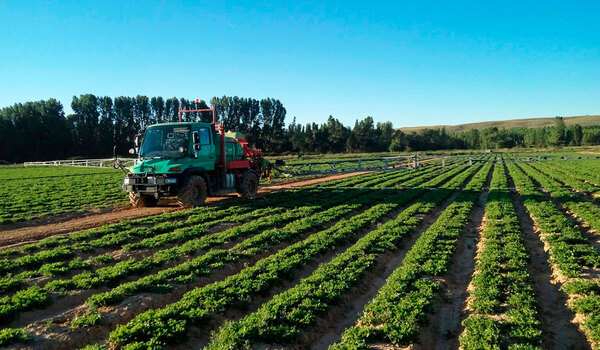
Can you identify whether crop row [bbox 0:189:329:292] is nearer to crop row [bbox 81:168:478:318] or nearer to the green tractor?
crop row [bbox 81:168:478:318]

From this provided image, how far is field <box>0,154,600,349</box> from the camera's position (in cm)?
599

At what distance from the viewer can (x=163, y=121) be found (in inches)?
4186

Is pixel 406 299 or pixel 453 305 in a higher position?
pixel 406 299

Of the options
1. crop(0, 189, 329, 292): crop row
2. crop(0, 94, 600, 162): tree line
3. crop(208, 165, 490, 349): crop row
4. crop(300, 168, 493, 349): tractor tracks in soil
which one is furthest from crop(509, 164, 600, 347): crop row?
crop(0, 94, 600, 162): tree line

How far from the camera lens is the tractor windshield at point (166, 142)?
17125 millimetres

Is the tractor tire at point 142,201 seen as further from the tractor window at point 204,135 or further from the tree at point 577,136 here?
the tree at point 577,136

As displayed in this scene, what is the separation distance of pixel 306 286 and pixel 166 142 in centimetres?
1178

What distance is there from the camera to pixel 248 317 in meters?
6.49

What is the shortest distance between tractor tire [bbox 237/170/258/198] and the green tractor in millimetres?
1065

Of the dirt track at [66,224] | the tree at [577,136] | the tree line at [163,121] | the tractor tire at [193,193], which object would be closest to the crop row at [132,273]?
the dirt track at [66,224]

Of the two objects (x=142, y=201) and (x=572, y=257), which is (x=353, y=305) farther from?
(x=142, y=201)

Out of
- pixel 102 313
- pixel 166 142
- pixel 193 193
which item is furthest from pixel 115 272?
pixel 166 142

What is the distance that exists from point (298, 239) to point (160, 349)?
721cm

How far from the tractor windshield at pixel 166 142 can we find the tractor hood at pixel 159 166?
360 millimetres
